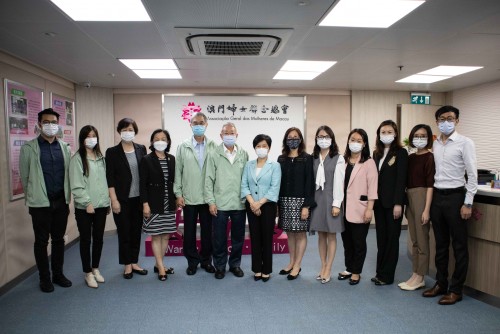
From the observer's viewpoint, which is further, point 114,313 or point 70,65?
point 70,65

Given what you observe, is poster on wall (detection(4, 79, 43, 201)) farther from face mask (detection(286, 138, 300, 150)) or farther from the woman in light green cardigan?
face mask (detection(286, 138, 300, 150))

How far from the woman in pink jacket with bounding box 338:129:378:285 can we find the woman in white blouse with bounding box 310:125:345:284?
0.31ft

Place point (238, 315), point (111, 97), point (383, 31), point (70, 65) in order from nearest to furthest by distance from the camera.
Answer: point (238, 315)
point (383, 31)
point (70, 65)
point (111, 97)

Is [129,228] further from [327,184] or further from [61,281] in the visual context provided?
[327,184]

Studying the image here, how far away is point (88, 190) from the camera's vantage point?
350cm

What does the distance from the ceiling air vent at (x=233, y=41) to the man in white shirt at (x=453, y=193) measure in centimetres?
167

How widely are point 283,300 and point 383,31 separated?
2.63m

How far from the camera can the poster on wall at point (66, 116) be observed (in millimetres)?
5023

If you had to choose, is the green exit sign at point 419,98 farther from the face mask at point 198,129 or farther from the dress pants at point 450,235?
the face mask at point 198,129

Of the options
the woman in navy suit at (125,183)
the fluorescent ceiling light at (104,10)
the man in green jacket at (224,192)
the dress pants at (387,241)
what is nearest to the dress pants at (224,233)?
the man in green jacket at (224,192)

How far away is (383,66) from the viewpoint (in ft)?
15.0

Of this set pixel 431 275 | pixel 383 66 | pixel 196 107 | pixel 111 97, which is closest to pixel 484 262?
pixel 431 275

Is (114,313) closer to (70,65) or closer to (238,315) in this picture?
(238,315)

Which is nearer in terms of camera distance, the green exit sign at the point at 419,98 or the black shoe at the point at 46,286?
the black shoe at the point at 46,286
